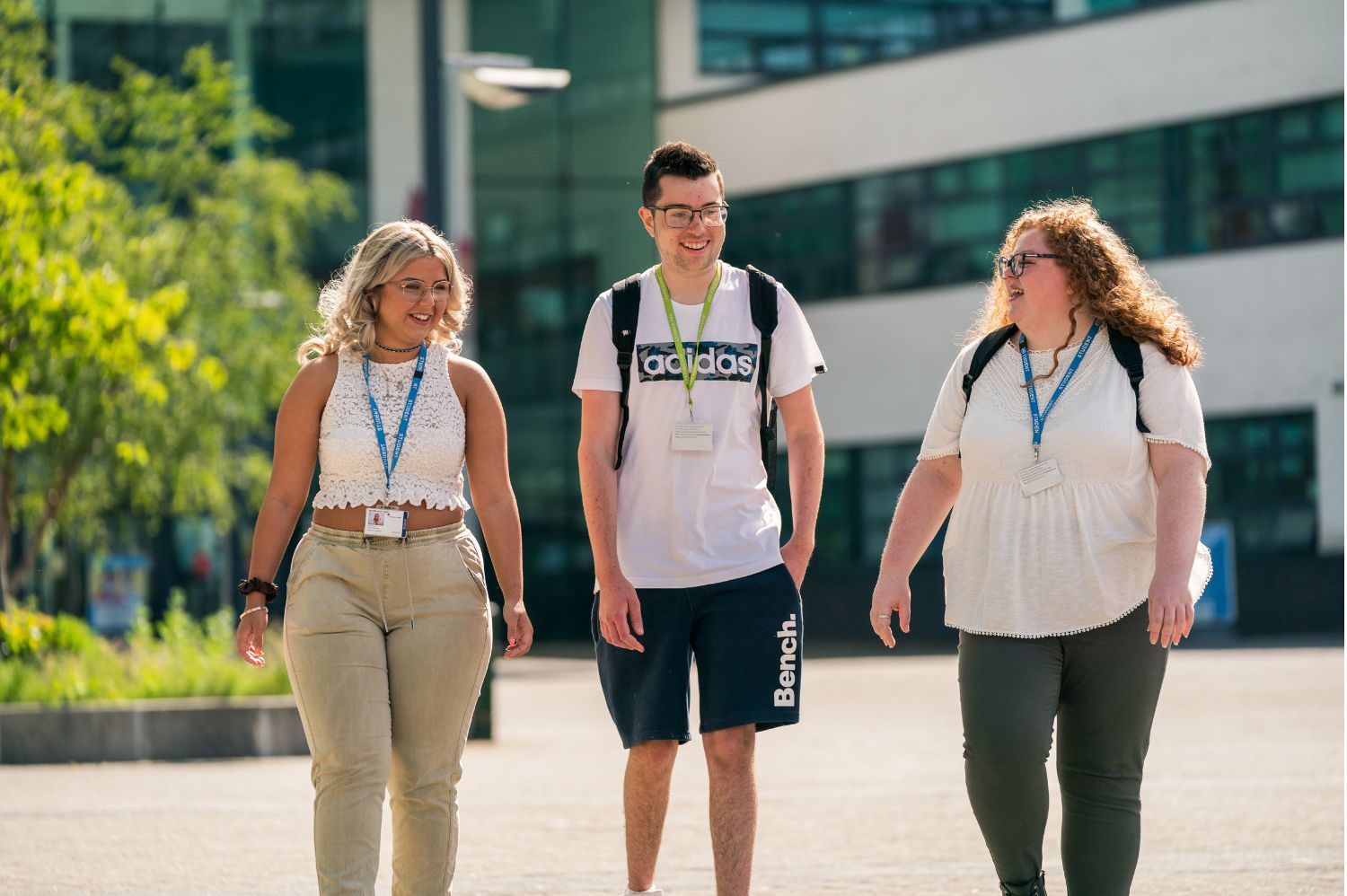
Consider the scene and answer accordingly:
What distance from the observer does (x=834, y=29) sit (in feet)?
107

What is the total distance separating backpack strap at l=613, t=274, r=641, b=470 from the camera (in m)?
5.52

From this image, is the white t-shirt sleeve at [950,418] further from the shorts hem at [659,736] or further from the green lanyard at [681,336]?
the shorts hem at [659,736]

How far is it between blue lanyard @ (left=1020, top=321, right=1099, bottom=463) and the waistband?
1457 millimetres

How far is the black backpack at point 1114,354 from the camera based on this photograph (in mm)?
5215

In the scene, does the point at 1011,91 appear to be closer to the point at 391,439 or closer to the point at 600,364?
the point at 600,364

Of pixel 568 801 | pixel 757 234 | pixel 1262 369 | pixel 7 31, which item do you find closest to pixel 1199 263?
pixel 1262 369

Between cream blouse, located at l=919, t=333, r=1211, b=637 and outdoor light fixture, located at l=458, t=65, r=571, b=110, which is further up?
outdoor light fixture, located at l=458, t=65, r=571, b=110

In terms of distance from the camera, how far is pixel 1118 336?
5.27 meters

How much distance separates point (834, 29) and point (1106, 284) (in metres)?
28.1

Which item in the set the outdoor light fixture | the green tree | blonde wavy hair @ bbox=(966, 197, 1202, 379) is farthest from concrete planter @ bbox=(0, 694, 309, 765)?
blonde wavy hair @ bbox=(966, 197, 1202, 379)

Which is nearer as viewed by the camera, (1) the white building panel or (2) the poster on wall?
(2) the poster on wall

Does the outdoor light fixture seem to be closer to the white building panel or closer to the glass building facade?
the white building panel

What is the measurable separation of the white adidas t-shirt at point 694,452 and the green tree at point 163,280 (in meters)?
7.03

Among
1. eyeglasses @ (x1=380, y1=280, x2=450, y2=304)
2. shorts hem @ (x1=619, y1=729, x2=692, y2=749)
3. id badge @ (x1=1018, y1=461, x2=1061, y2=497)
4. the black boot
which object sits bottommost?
the black boot
